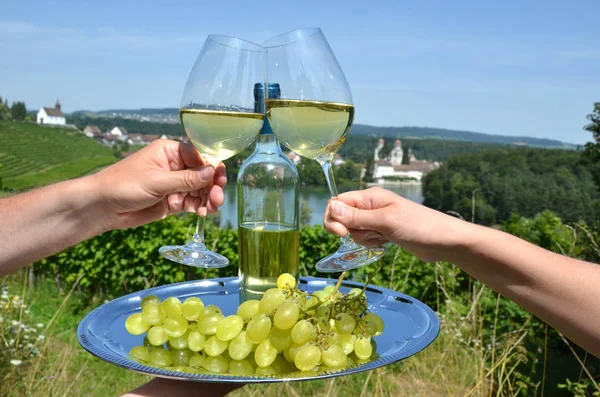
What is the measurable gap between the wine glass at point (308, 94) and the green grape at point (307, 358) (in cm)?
42

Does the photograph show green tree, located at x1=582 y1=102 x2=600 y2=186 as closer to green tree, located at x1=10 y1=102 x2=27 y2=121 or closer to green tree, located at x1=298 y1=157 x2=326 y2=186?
green tree, located at x1=298 y1=157 x2=326 y2=186

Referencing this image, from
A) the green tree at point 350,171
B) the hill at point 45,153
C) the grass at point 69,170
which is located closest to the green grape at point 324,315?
the green tree at point 350,171

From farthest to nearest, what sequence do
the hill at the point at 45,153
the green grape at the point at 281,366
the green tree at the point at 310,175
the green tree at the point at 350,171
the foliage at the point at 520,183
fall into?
1. the hill at the point at 45,153
2. the foliage at the point at 520,183
3. the green tree at the point at 350,171
4. the green tree at the point at 310,175
5. the green grape at the point at 281,366

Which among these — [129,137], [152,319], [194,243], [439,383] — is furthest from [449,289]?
[129,137]

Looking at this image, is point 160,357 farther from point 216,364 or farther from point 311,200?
point 311,200

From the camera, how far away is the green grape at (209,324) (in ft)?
5.70

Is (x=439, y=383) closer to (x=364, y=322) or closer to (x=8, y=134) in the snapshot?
(x=364, y=322)

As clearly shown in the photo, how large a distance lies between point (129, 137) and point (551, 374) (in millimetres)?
25483

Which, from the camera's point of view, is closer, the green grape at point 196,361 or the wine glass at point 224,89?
the green grape at point 196,361

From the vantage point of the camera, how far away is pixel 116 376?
538 cm

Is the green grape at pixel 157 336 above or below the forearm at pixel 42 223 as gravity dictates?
below

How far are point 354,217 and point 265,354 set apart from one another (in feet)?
1.66

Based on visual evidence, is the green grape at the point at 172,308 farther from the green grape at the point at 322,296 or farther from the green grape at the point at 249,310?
the green grape at the point at 322,296

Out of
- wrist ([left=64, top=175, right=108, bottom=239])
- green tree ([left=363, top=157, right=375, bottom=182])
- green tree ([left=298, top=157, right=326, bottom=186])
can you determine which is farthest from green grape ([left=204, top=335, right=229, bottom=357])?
green tree ([left=363, top=157, right=375, bottom=182])
